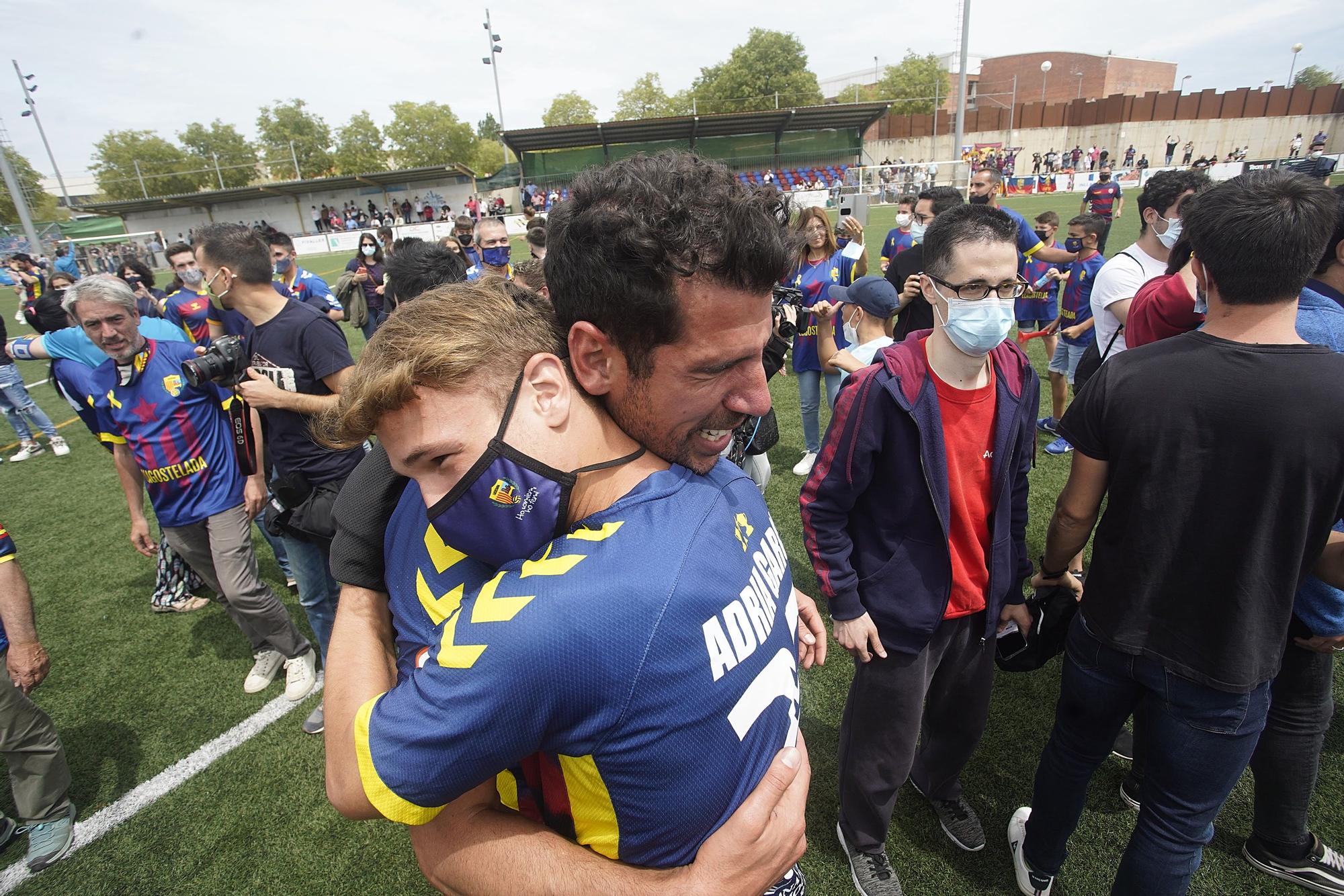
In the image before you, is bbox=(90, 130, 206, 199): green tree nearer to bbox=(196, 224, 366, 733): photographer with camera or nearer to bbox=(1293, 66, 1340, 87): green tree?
bbox=(196, 224, 366, 733): photographer with camera

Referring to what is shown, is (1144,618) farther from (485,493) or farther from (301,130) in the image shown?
(301,130)

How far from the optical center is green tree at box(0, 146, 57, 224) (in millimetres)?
56031

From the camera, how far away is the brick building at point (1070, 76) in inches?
2926

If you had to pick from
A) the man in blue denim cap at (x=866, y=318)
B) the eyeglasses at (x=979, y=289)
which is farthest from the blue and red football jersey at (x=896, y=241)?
the eyeglasses at (x=979, y=289)

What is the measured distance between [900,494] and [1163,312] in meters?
1.69

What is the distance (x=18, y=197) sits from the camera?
72.3 feet

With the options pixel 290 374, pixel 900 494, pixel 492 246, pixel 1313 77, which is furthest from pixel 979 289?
pixel 1313 77

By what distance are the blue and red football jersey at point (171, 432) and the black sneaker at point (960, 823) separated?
4280 millimetres

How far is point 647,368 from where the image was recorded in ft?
3.76

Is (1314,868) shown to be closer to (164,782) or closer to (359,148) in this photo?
(164,782)

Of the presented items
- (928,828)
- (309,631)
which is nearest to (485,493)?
(928,828)

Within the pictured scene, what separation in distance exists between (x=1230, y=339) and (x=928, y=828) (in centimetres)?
236

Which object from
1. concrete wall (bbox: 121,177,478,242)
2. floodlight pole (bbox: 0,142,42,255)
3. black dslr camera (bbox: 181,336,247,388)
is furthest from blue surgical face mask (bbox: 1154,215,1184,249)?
concrete wall (bbox: 121,177,478,242)

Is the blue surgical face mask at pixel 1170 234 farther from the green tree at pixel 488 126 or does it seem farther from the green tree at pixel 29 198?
the green tree at pixel 488 126
